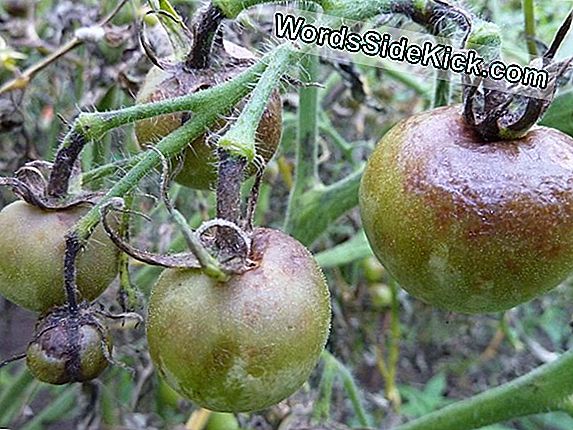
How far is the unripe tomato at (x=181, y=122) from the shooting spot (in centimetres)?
83

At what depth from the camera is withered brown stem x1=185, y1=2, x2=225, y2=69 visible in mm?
777

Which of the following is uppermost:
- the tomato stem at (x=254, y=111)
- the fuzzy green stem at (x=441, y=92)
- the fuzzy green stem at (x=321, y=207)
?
the tomato stem at (x=254, y=111)

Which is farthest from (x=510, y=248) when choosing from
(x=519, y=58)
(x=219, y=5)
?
(x=519, y=58)

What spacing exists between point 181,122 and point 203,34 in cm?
8

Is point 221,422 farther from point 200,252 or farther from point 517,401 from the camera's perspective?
point 200,252

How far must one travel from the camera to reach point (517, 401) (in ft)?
3.76

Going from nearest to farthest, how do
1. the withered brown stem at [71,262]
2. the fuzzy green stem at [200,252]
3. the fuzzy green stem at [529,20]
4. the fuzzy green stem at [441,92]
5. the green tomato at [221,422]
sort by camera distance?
the fuzzy green stem at [200,252], the withered brown stem at [71,262], the fuzzy green stem at [441,92], the fuzzy green stem at [529,20], the green tomato at [221,422]

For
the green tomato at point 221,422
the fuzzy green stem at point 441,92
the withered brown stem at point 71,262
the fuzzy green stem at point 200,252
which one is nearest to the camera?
the fuzzy green stem at point 200,252

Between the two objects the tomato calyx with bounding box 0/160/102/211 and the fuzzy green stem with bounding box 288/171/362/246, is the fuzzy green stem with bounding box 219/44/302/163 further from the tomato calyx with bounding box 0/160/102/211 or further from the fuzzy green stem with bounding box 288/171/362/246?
the fuzzy green stem with bounding box 288/171/362/246

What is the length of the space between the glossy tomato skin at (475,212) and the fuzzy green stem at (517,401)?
0.40 m

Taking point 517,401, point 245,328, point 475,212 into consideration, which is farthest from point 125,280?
point 517,401

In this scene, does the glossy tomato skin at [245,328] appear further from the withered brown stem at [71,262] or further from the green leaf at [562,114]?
the green leaf at [562,114]

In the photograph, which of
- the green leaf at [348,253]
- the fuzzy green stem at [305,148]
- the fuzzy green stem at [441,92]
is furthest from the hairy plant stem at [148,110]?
the green leaf at [348,253]

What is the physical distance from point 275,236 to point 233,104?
0.12m
